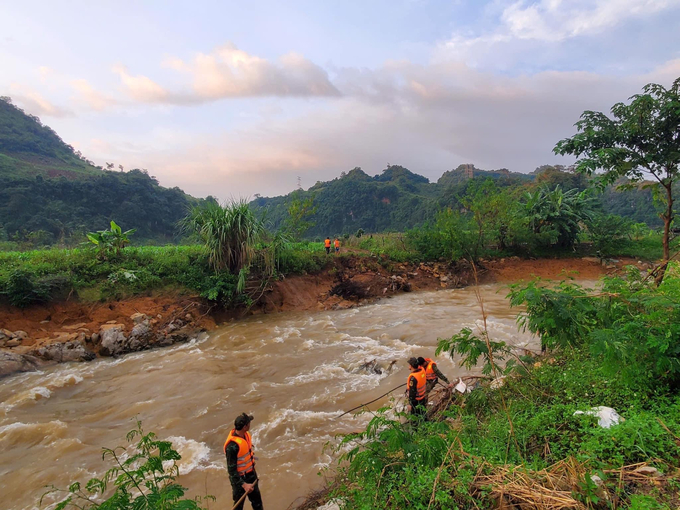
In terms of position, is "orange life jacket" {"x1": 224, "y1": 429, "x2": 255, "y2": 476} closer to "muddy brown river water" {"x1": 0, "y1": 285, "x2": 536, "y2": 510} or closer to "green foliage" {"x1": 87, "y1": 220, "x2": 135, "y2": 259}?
"muddy brown river water" {"x1": 0, "y1": 285, "x2": 536, "y2": 510}

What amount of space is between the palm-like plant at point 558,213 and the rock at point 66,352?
22582 mm

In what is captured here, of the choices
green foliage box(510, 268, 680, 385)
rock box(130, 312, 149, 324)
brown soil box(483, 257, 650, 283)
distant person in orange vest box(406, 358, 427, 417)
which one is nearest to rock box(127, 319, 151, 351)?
rock box(130, 312, 149, 324)

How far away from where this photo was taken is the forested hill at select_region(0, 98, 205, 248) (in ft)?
94.3

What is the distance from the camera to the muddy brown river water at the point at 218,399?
4793mm

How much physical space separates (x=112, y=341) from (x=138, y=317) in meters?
1.11

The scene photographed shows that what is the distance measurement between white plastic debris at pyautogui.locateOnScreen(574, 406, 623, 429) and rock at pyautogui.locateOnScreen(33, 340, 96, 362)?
10.6 metres

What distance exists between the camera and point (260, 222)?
13.0m

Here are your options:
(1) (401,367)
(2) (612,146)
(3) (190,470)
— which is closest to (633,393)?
(1) (401,367)

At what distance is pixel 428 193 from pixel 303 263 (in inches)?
2346

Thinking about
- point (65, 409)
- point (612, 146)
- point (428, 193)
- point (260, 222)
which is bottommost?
point (65, 409)

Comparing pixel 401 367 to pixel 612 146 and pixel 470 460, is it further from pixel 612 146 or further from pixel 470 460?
pixel 612 146

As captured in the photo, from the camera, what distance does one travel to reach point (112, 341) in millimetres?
9398

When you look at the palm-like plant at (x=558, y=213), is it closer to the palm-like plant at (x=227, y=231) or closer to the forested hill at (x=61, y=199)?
the palm-like plant at (x=227, y=231)

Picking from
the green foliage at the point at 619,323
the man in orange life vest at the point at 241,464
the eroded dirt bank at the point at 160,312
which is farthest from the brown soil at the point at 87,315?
the green foliage at the point at 619,323
